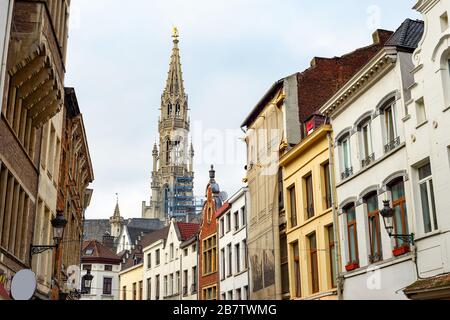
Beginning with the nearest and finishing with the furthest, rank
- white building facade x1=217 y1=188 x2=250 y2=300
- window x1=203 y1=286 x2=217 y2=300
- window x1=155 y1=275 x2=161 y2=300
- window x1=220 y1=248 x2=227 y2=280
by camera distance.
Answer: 1. white building facade x1=217 y1=188 x2=250 y2=300
2. window x1=220 y1=248 x2=227 y2=280
3. window x1=203 y1=286 x2=217 y2=300
4. window x1=155 y1=275 x2=161 y2=300

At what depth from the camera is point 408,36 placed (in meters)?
21.6

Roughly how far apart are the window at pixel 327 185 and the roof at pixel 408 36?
642cm

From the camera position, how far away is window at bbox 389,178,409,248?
1994 centimetres

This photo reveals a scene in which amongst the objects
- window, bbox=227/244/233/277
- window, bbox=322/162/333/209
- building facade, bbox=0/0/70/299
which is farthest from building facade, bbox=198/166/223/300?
building facade, bbox=0/0/70/299

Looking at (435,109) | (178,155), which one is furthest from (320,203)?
(178,155)

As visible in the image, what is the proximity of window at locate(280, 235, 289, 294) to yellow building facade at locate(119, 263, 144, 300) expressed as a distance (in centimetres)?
2949

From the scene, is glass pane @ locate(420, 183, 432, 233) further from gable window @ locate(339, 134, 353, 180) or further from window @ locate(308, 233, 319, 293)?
window @ locate(308, 233, 319, 293)

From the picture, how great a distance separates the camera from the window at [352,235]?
2345 cm

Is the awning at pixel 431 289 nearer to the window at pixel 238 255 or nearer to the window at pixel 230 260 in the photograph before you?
the window at pixel 238 255

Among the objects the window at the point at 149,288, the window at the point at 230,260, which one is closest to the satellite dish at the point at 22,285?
the window at the point at 230,260

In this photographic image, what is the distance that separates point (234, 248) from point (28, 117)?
2220cm

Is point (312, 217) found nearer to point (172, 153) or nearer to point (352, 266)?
point (352, 266)

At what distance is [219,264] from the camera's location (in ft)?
139

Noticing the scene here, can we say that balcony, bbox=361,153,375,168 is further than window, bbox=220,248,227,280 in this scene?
No
